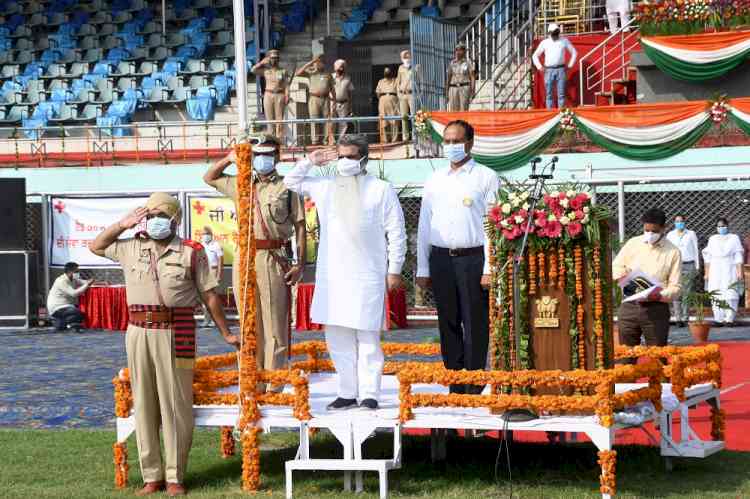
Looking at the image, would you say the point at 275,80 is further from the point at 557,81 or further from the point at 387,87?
the point at 557,81

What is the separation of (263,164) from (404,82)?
16.6m

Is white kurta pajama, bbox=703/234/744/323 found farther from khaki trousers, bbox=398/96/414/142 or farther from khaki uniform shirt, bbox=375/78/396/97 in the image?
khaki uniform shirt, bbox=375/78/396/97

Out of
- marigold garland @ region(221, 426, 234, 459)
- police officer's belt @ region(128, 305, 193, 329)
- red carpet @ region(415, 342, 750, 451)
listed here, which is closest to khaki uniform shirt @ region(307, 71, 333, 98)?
red carpet @ region(415, 342, 750, 451)

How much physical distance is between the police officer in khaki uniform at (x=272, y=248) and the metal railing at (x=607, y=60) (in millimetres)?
16147

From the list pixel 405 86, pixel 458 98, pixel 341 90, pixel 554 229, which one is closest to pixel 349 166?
pixel 554 229

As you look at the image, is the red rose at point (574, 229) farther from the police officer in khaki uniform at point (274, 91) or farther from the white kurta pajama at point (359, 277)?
the police officer in khaki uniform at point (274, 91)

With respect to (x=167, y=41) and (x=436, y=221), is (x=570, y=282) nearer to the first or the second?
(x=436, y=221)

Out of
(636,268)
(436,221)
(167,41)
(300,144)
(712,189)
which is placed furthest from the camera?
(167,41)

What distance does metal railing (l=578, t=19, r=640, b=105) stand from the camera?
25.5 metres

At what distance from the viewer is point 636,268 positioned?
11.7 meters

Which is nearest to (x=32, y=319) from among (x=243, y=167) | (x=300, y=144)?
(x=300, y=144)

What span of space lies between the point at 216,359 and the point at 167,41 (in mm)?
24220

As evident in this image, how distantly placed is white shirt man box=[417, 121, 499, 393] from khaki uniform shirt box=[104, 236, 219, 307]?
5.08 ft

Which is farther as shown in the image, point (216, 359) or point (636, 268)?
point (636, 268)
